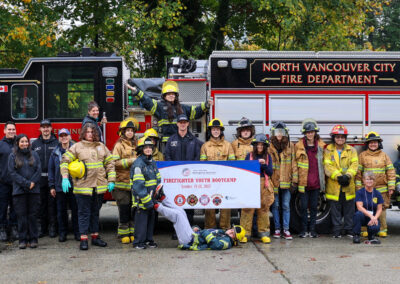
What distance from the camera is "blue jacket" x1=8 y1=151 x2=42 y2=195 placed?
8625mm

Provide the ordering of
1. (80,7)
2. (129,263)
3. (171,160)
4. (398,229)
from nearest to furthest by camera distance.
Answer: (129,263) → (171,160) → (398,229) → (80,7)

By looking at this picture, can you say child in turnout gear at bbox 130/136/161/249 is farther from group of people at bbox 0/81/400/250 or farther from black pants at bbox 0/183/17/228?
black pants at bbox 0/183/17/228

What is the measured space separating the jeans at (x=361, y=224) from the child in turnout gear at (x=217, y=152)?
6.82 feet

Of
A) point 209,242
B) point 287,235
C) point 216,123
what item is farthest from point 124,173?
point 287,235

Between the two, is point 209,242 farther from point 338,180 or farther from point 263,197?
point 338,180

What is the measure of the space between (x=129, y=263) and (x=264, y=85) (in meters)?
4.23

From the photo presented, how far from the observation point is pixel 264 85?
10.0 metres

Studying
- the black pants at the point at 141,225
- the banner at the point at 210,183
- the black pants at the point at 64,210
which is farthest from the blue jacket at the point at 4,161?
the banner at the point at 210,183

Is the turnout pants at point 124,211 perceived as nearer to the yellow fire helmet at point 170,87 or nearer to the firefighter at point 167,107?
the firefighter at point 167,107

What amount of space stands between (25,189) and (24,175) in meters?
0.23

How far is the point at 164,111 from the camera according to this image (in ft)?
32.1

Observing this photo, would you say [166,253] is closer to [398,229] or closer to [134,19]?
[398,229]

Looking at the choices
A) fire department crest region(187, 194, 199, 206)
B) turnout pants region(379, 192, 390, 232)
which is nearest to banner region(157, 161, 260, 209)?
fire department crest region(187, 194, 199, 206)

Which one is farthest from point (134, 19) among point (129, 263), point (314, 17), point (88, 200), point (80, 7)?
point (129, 263)
